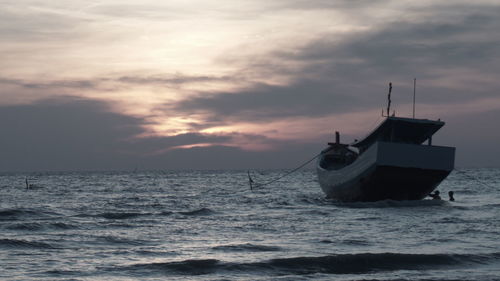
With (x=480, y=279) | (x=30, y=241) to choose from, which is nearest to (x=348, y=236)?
(x=480, y=279)

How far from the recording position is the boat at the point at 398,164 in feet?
118

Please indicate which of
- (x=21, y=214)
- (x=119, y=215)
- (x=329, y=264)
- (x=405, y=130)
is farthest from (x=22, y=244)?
(x=405, y=130)

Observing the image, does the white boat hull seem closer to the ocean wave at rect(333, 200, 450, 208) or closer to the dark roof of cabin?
the ocean wave at rect(333, 200, 450, 208)

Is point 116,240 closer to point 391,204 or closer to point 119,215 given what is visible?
point 119,215

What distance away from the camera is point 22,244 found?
2181cm

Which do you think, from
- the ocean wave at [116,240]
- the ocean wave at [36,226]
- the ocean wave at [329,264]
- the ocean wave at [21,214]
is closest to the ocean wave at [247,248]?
the ocean wave at [329,264]

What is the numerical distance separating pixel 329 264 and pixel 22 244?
11.9 meters

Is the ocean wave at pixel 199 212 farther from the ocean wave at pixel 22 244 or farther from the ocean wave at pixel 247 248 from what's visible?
the ocean wave at pixel 247 248

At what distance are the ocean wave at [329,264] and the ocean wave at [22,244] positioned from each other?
20.1 ft

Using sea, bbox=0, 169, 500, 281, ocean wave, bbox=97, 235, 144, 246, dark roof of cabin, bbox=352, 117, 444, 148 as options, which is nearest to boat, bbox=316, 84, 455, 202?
dark roof of cabin, bbox=352, 117, 444, 148

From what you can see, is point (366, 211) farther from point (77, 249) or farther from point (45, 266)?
point (45, 266)

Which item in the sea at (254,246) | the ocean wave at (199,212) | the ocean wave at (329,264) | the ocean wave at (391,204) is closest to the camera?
the sea at (254,246)

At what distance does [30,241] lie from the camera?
22609 mm

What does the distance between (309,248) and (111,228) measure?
38.3 ft
